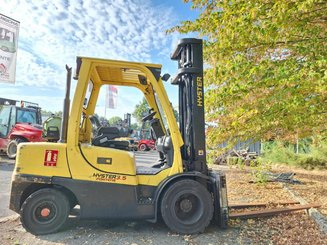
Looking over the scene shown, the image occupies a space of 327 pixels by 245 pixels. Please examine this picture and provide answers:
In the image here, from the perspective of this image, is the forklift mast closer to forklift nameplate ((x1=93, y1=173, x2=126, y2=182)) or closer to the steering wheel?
the steering wheel

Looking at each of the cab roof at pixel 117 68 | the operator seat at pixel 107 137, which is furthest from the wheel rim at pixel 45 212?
the cab roof at pixel 117 68

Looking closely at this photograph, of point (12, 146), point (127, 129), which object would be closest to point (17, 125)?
point (12, 146)

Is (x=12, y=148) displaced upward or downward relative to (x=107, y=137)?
downward

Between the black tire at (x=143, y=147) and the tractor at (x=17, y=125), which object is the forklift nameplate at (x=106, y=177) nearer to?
the tractor at (x=17, y=125)

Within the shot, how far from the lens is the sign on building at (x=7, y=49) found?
9.44 meters

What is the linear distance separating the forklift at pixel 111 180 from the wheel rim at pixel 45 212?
0.04 feet

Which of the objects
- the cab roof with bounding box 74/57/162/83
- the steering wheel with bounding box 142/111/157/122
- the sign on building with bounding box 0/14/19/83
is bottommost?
the steering wheel with bounding box 142/111/157/122

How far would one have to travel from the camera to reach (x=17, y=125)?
1250 centimetres

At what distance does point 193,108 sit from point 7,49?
815cm

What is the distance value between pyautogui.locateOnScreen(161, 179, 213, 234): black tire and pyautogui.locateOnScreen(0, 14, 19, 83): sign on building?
8.11 metres

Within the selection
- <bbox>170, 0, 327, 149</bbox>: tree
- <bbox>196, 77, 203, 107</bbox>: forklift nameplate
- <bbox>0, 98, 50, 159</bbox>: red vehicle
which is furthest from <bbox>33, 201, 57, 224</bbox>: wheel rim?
<bbox>0, 98, 50, 159</bbox>: red vehicle

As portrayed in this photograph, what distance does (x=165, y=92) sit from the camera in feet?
13.6

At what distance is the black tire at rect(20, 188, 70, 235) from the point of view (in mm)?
3775

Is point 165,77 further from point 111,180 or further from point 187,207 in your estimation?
point 187,207
